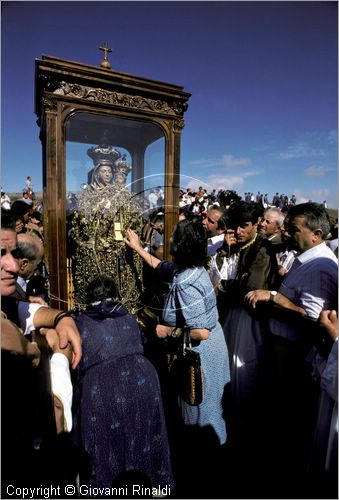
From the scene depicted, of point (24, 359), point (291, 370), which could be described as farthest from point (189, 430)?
point (24, 359)

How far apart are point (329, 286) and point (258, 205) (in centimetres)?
87

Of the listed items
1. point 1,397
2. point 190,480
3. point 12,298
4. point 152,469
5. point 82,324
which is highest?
point 12,298

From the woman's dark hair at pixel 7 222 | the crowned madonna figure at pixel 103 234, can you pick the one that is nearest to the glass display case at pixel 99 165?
the crowned madonna figure at pixel 103 234

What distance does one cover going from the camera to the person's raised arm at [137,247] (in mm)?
2229

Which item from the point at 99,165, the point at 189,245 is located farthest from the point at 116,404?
the point at 99,165

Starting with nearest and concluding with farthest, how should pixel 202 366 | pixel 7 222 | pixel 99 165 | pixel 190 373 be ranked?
pixel 7 222
pixel 190 373
pixel 202 366
pixel 99 165

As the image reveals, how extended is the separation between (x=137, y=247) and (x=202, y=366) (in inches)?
38.7

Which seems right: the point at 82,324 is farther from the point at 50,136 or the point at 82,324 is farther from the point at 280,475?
the point at 280,475

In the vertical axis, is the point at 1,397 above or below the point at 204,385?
above

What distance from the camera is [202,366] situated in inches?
79.2

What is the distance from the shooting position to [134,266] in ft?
7.64

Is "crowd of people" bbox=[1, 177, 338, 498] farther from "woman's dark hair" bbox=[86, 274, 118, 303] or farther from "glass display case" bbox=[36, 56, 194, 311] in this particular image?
"glass display case" bbox=[36, 56, 194, 311]

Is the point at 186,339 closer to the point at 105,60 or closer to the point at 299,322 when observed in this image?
the point at 299,322

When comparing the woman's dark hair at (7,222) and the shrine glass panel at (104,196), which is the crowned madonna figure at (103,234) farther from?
the woman's dark hair at (7,222)
